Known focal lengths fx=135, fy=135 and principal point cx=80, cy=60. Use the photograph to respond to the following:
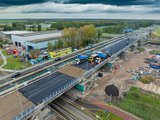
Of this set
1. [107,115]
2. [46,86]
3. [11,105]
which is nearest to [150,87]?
[107,115]

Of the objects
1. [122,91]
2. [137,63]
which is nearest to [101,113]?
[122,91]

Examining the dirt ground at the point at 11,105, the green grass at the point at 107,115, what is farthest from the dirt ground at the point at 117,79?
the dirt ground at the point at 11,105

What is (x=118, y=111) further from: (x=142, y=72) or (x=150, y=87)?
(x=142, y=72)

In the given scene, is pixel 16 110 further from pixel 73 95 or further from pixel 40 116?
pixel 73 95

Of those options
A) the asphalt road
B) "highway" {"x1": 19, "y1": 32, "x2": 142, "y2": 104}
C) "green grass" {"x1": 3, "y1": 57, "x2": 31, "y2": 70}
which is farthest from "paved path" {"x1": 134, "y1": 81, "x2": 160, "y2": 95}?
"green grass" {"x1": 3, "y1": 57, "x2": 31, "y2": 70}

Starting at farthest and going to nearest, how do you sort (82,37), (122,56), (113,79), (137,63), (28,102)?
(82,37), (122,56), (137,63), (113,79), (28,102)

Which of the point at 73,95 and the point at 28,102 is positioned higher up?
the point at 28,102

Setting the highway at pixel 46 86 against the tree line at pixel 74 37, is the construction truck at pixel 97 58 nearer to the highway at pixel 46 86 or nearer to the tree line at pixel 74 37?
the highway at pixel 46 86
